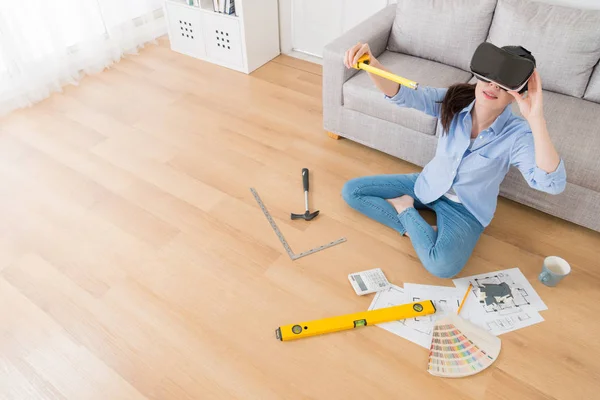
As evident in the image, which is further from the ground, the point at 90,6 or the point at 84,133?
the point at 90,6

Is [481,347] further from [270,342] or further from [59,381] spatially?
[59,381]

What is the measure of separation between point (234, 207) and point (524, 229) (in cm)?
129

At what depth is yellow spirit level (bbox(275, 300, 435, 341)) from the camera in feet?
5.42

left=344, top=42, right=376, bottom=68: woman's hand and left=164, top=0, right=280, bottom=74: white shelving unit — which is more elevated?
left=344, top=42, right=376, bottom=68: woman's hand

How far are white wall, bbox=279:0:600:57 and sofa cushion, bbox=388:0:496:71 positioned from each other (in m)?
0.46

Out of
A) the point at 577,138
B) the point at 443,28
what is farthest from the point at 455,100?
the point at 443,28

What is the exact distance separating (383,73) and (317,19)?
1836 mm

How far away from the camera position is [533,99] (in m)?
1.38

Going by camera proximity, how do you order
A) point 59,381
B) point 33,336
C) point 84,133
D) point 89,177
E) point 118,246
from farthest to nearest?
point 84,133
point 89,177
point 118,246
point 33,336
point 59,381

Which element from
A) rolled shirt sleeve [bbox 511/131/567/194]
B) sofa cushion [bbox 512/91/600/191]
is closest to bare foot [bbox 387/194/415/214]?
rolled shirt sleeve [bbox 511/131/567/194]

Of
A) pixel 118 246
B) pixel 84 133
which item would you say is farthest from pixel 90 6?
pixel 118 246

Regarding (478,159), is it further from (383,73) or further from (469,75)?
(469,75)

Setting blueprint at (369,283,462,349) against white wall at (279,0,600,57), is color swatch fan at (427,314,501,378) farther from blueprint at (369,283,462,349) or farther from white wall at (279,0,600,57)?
white wall at (279,0,600,57)

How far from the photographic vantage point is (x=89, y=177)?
92.5 inches
